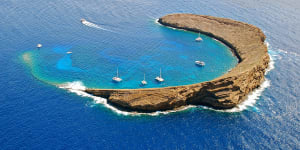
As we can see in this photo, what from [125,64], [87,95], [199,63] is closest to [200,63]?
[199,63]

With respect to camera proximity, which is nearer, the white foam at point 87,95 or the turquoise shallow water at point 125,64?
the white foam at point 87,95

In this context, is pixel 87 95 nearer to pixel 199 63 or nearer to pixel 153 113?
pixel 153 113

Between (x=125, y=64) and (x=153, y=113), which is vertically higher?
(x=125, y=64)

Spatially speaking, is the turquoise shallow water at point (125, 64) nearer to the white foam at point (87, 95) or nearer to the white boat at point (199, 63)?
the white boat at point (199, 63)

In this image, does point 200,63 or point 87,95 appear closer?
point 87,95

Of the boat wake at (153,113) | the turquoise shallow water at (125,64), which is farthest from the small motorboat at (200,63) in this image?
the boat wake at (153,113)

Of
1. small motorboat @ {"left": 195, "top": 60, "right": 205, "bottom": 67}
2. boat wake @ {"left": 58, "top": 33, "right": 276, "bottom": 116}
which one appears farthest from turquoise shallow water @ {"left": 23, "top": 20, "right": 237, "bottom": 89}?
boat wake @ {"left": 58, "top": 33, "right": 276, "bottom": 116}

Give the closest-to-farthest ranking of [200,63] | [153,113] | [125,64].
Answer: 1. [153,113]
2. [125,64]
3. [200,63]

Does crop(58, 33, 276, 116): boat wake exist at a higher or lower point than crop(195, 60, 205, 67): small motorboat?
lower

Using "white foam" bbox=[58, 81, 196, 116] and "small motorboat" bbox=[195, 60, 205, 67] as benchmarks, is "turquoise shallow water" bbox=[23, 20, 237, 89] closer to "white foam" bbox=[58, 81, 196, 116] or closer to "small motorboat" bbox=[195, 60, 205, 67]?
"small motorboat" bbox=[195, 60, 205, 67]
